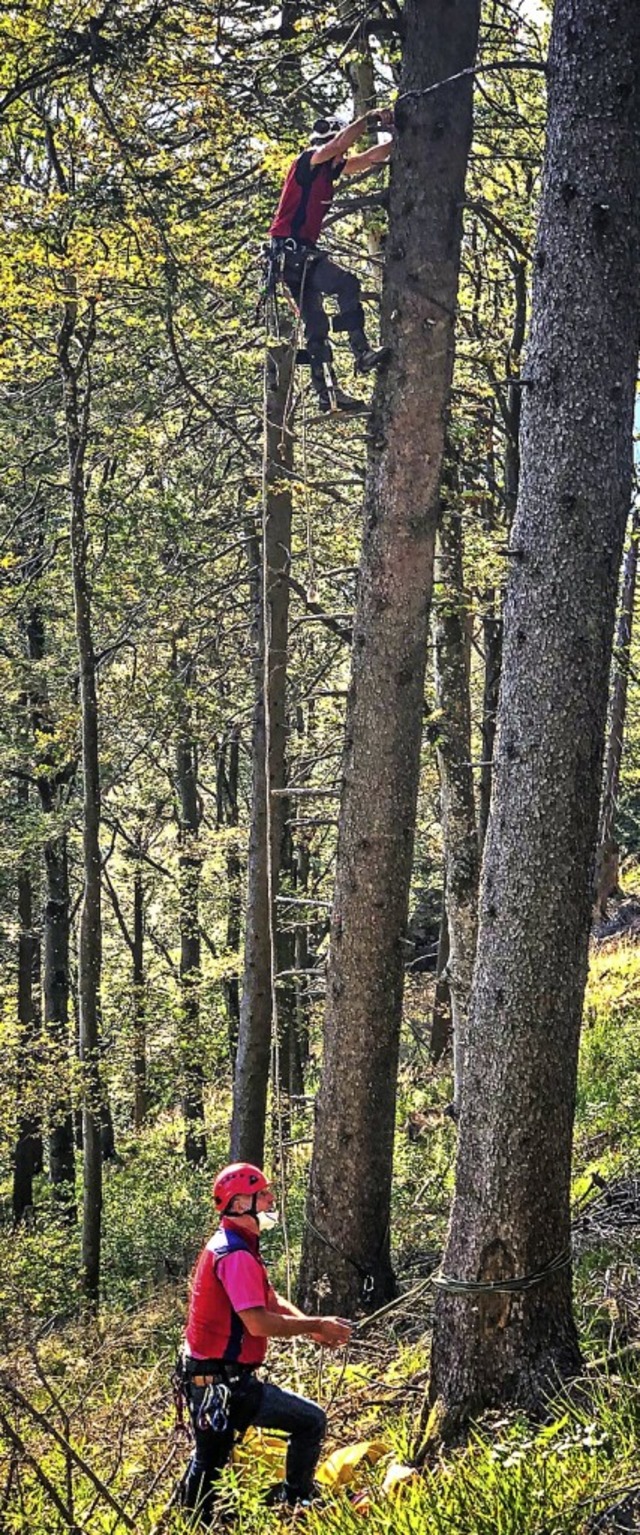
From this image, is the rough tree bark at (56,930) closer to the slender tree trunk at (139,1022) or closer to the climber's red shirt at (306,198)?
the slender tree trunk at (139,1022)

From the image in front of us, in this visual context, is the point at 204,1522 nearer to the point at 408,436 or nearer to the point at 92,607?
the point at 408,436

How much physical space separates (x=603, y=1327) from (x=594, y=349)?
3796 millimetres

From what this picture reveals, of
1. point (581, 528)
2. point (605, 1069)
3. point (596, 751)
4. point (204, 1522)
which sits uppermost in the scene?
point (581, 528)

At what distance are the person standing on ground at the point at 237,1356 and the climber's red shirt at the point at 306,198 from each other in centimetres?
491

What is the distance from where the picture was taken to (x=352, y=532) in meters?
11.4

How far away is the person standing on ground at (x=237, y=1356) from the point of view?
4.41 m

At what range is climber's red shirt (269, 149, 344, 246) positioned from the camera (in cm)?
644

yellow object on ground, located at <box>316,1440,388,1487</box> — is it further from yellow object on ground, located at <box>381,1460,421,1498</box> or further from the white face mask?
the white face mask

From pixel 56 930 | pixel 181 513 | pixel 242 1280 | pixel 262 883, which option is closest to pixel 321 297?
pixel 181 513

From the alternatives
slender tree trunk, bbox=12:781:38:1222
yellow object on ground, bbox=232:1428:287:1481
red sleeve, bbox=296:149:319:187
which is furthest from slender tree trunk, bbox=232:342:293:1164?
yellow object on ground, bbox=232:1428:287:1481

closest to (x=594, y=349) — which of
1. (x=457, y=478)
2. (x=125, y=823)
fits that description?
(x=457, y=478)

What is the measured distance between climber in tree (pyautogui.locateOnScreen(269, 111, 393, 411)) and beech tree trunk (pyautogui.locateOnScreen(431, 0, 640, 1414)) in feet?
7.29

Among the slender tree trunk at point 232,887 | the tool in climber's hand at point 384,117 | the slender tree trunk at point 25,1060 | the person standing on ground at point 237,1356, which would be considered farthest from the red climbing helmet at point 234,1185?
the slender tree trunk at point 232,887

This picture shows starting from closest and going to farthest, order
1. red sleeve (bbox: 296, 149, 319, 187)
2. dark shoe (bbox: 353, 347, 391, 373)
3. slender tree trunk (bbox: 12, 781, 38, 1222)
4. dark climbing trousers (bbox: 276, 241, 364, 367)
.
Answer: red sleeve (bbox: 296, 149, 319, 187), dark shoe (bbox: 353, 347, 391, 373), dark climbing trousers (bbox: 276, 241, 364, 367), slender tree trunk (bbox: 12, 781, 38, 1222)
